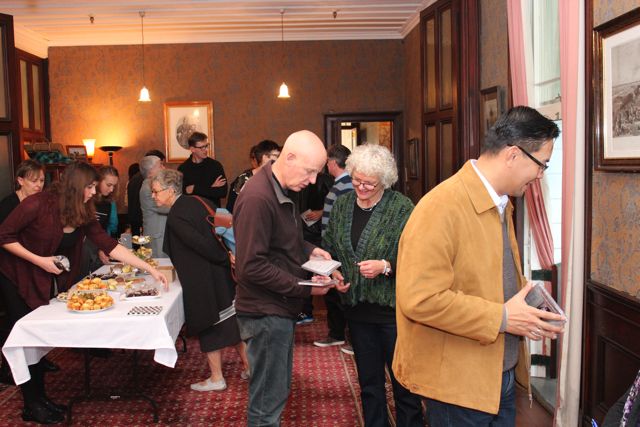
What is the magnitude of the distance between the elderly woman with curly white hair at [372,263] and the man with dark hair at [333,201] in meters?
1.36

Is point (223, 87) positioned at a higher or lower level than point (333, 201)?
higher

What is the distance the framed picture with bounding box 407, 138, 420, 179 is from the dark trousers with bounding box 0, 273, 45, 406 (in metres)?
5.63

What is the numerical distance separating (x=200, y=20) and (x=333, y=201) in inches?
189

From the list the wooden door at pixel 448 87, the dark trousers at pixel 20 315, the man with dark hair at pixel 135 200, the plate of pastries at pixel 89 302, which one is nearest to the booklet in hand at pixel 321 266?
the plate of pastries at pixel 89 302

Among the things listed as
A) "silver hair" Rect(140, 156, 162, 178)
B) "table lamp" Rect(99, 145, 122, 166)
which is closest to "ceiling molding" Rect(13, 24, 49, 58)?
"table lamp" Rect(99, 145, 122, 166)

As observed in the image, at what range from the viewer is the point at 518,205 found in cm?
467

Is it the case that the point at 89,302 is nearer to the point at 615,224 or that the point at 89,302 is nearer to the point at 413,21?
the point at 615,224

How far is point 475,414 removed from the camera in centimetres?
191

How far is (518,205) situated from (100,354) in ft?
12.0

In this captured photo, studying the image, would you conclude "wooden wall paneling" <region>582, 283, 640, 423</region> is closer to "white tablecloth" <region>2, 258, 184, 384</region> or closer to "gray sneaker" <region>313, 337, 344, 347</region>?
"white tablecloth" <region>2, 258, 184, 384</region>

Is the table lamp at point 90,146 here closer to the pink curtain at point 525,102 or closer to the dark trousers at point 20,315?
the dark trousers at point 20,315

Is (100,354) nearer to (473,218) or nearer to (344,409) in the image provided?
(344,409)

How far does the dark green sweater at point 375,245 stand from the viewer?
9.77 feet

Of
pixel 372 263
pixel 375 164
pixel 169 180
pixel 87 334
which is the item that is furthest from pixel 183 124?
pixel 372 263
